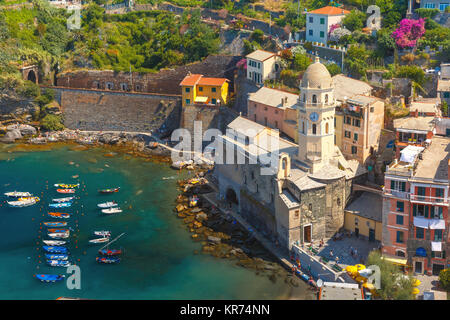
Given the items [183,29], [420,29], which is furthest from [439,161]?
[183,29]

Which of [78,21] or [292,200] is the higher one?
[78,21]

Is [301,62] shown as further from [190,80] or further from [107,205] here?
[107,205]

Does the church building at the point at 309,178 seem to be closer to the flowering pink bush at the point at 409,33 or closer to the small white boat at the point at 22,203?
the flowering pink bush at the point at 409,33

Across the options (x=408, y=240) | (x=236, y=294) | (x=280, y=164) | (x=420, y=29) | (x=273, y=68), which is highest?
(x=420, y=29)

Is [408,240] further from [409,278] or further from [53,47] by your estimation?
[53,47]

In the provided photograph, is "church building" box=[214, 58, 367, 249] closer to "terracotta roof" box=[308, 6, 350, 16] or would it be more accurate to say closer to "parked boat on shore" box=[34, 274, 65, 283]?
"parked boat on shore" box=[34, 274, 65, 283]

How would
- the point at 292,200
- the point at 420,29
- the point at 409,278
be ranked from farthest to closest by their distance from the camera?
the point at 420,29 < the point at 292,200 < the point at 409,278

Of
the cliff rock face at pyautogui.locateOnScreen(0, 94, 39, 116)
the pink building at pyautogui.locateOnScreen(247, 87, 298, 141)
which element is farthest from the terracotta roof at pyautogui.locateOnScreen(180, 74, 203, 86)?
the cliff rock face at pyautogui.locateOnScreen(0, 94, 39, 116)
